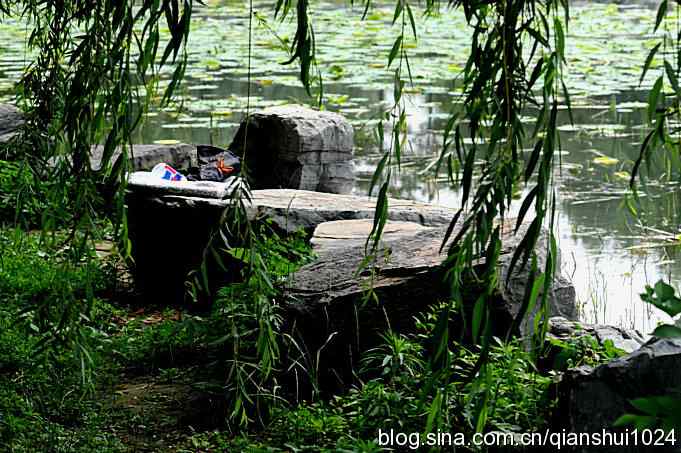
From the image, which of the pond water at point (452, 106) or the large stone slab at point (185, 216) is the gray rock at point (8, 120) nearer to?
the pond water at point (452, 106)

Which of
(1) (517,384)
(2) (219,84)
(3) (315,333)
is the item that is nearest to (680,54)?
(1) (517,384)

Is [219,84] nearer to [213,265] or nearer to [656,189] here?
[656,189]

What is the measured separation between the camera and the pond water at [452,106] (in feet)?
18.4

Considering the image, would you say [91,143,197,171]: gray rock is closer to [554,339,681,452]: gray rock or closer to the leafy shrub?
the leafy shrub

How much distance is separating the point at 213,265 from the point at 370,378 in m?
1.25

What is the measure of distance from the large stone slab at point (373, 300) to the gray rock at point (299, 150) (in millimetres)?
2872

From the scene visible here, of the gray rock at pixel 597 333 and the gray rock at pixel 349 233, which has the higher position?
the gray rock at pixel 349 233

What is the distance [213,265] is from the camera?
4500mm

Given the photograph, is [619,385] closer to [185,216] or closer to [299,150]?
[185,216]

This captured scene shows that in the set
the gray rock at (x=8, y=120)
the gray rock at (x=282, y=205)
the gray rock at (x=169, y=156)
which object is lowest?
the gray rock at (x=282, y=205)

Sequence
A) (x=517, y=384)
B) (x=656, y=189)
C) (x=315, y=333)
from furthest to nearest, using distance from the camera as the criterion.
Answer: (x=656, y=189), (x=315, y=333), (x=517, y=384)

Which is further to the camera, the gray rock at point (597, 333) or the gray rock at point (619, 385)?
the gray rock at point (597, 333)

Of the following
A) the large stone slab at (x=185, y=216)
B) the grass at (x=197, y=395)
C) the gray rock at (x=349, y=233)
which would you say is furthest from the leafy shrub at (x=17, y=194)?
the gray rock at (x=349, y=233)

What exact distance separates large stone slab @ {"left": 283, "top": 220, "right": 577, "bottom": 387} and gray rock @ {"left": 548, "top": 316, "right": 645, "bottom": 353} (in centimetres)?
10
